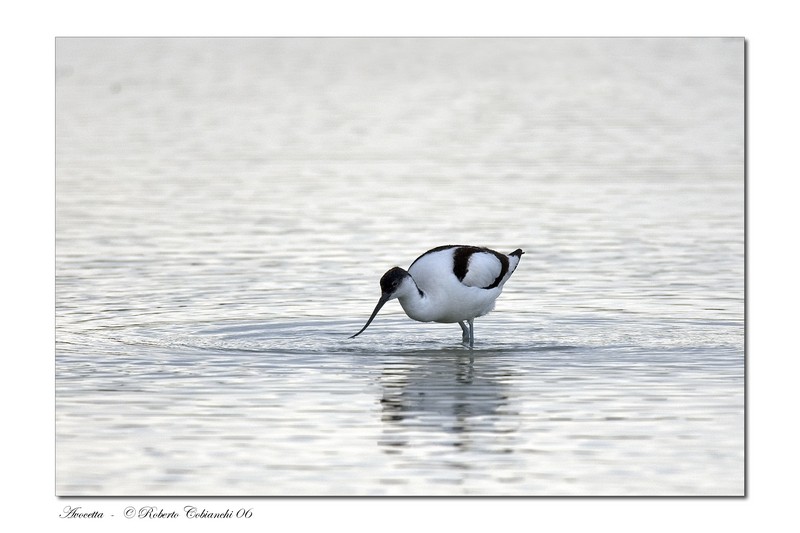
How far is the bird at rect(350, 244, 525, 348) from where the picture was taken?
39.9 feet

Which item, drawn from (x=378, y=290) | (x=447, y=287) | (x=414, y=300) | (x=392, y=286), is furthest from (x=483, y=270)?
(x=378, y=290)

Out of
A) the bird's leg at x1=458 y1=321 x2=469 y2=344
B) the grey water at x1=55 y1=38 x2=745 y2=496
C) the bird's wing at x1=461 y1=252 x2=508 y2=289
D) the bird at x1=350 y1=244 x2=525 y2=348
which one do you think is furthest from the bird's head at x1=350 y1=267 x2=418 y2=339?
the bird's leg at x1=458 y1=321 x2=469 y2=344

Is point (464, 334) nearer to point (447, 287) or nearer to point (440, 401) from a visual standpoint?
point (447, 287)

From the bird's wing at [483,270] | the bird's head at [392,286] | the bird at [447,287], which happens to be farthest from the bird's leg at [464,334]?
the bird's head at [392,286]

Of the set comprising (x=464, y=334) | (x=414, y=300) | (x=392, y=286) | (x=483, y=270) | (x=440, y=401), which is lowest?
(x=440, y=401)

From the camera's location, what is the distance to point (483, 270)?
1271cm

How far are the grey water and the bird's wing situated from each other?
0.44 meters

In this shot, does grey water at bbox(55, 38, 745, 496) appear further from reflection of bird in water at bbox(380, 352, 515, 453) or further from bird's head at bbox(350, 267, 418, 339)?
bird's head at bbox(350, 267, 418, 339)

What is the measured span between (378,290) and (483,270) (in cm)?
210

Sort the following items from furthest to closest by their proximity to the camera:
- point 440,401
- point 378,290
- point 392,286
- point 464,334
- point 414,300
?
point 378,290
point 464,334
point 414,300
point 392,286
point 440,401

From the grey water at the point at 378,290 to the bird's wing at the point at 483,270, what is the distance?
44 centimetres

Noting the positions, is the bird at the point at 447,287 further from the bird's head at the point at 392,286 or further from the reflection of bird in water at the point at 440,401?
the reflection of bird in water at the point at 440,401

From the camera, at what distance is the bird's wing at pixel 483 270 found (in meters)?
12.6

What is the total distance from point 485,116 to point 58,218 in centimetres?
1064
